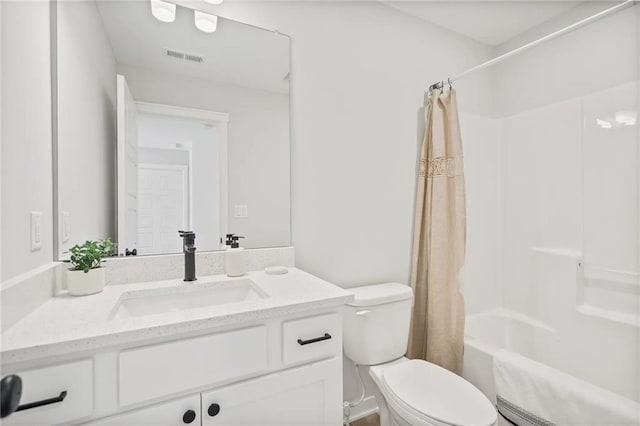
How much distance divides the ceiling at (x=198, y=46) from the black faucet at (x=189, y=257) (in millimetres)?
721

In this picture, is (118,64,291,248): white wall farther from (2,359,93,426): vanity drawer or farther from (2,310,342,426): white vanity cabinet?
(2,359,93,426): vanity drawer

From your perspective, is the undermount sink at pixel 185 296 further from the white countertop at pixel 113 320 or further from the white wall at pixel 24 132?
the white wall at pixel 24 132

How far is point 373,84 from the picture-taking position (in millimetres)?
1864

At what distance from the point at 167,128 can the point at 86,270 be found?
25.1 inches

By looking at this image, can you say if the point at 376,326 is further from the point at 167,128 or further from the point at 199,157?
the point at 167,128

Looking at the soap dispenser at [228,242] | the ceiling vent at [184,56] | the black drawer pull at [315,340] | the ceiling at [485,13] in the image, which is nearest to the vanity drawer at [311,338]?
the black drawer pull at [315,340]

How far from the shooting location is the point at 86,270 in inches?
43.2

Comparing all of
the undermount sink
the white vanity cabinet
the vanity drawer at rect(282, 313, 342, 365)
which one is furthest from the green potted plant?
the vanity drawer at rect(282, 313, 342, 365)

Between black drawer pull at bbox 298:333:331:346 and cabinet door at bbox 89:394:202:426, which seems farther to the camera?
black drawer pull at bbox 298:333:331:346

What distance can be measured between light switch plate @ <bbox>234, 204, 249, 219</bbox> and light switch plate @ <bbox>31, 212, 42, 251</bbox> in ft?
2.29

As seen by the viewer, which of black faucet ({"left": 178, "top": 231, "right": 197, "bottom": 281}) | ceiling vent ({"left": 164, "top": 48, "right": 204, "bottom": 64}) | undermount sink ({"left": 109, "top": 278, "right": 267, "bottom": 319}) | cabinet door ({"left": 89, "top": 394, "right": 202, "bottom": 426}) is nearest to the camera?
cabinet door ({"left": 89, "top": 394, "right": 202, "bottom": 426})

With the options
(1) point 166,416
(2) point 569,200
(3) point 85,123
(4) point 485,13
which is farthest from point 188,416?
(4) point 485,13

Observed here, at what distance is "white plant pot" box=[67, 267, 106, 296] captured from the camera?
108 cm

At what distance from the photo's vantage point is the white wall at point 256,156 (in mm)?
1507
